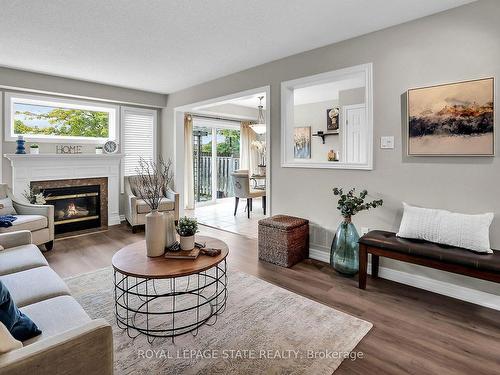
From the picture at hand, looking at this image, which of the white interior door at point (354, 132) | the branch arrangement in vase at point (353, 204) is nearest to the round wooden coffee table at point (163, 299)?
the branch arrangement in vase at point (353, 204)

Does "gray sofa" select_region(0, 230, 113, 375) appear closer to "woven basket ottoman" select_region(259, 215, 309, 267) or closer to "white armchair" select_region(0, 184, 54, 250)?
"white armchair" select_region(0, 184, 54, 250)

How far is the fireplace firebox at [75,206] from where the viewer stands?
477 centimetres

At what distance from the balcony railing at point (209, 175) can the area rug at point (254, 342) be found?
498 centimetres

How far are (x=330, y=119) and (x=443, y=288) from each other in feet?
15.4

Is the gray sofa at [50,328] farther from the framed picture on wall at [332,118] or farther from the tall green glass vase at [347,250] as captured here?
the framed picture on wall at [332,118]

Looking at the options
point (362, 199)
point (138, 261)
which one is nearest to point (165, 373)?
point (138, 261)

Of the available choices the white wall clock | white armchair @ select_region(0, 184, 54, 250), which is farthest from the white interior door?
white armchair @ select_region(0, 184, 54, 250)

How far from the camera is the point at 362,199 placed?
116 inches

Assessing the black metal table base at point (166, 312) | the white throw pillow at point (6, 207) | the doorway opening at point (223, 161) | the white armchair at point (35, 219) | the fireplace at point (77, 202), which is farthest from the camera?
the doorway opening at point (223, 161)

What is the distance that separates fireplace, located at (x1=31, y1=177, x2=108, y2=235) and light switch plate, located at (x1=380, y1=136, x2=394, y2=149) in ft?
14.9

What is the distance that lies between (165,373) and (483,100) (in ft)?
10.0

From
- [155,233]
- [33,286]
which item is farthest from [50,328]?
[155,233]

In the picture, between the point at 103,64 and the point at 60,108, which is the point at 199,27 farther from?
the point at 60,108

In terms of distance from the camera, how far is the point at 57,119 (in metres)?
4.90
